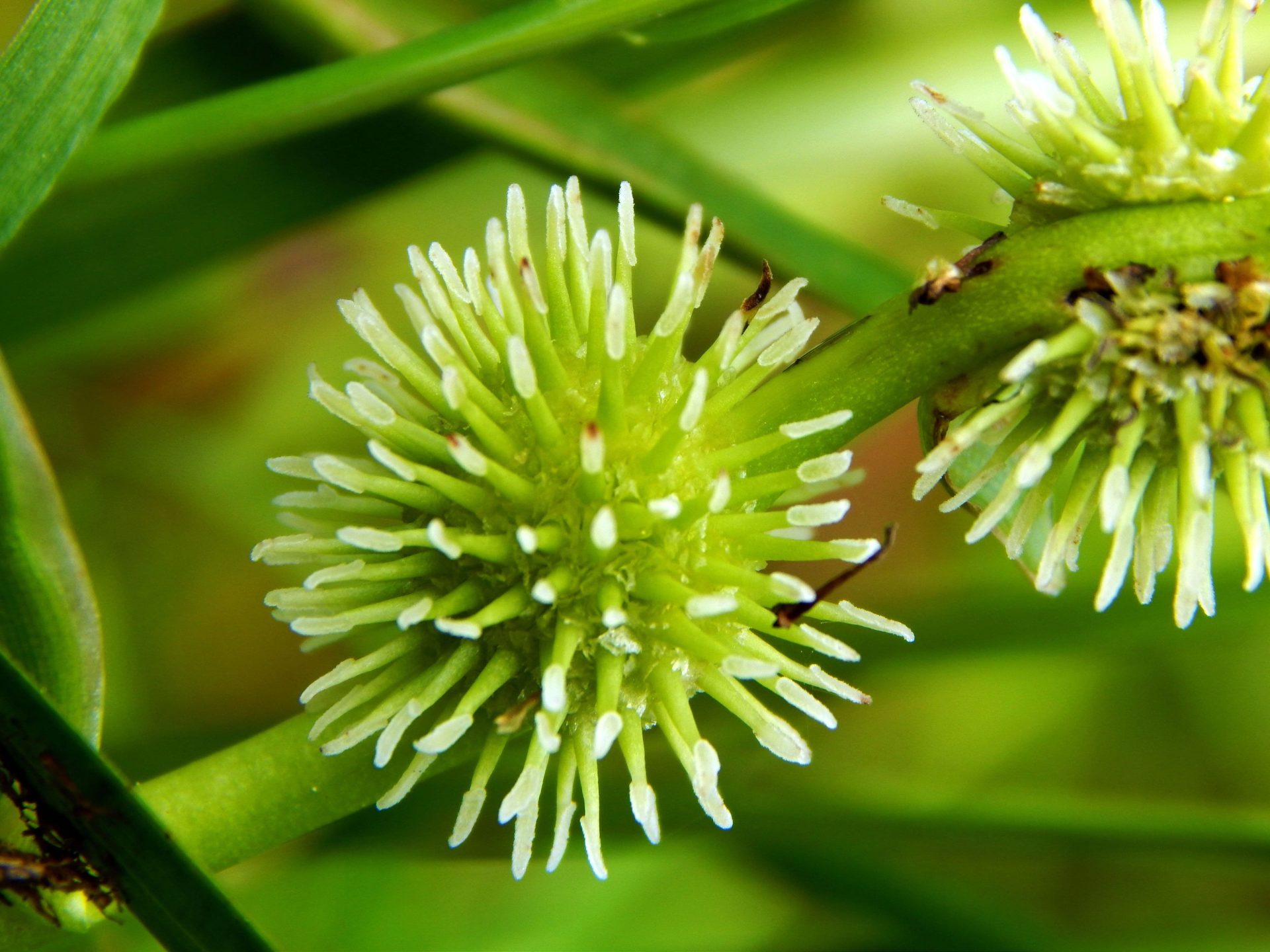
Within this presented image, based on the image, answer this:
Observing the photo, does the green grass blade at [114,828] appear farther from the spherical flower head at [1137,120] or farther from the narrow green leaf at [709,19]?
the narrow green leaf at [709,19]

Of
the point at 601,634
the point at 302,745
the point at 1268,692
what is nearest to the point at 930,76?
the point at 1268,692

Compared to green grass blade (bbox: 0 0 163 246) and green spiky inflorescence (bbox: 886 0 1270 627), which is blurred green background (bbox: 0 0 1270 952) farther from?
green spiky inflorescence (bbox: 886 0 1270 627)

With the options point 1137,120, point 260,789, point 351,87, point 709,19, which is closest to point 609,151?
point 709,19

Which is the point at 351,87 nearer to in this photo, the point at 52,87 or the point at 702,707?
the point at 52,87

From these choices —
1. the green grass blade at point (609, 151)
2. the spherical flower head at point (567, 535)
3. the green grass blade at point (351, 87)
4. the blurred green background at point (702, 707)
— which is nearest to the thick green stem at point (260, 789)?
the spherical flower head at point (567, 535)

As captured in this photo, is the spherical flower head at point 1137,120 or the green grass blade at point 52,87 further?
the green grass blade at point 52,87

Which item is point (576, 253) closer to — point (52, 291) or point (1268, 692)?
point (52, 291)

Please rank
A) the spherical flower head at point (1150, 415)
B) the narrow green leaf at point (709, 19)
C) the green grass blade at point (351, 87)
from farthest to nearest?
the narrow green leaf at point (709, 19) < the green grass blade at point (351, 87) < the spherical flower head at point (1150, 415)
